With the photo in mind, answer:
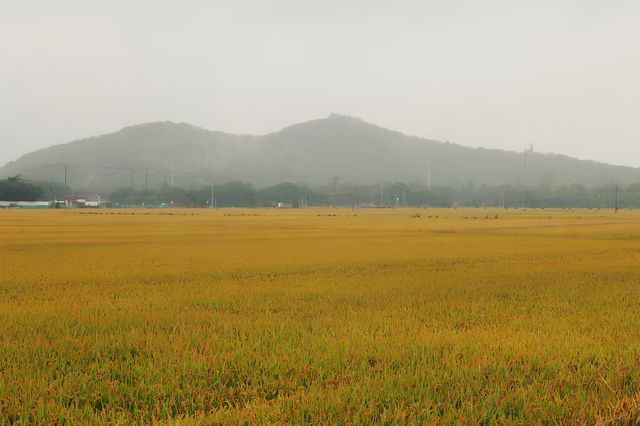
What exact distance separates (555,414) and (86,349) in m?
5.22

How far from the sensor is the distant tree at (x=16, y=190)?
16450cm

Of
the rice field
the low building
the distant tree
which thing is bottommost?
the rice field

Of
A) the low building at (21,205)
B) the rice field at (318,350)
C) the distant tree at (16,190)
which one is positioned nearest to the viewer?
the rice field at (318,350)

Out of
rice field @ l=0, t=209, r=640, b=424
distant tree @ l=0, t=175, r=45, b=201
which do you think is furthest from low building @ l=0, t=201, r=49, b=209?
rice field @ l=0, t=209, r=640, b=424

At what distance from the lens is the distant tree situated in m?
A: 164

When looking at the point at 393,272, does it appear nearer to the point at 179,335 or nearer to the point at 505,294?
the point at 505,294

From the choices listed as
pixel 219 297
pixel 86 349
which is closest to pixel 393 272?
pixel 219 297

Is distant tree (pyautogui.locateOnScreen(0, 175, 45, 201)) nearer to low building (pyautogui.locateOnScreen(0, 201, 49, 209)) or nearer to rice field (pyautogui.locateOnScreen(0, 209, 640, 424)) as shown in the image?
low building (pyautogui.locateOnScreen(0, 201, 49, 209))

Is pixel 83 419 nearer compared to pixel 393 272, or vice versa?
pixel 83 419

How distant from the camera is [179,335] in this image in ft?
22.6

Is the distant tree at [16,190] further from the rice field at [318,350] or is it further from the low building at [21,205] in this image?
the rice field at [318,350]

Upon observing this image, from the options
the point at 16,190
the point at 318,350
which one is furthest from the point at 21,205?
the point at 318,350

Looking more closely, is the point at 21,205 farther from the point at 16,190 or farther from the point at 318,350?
the point at 318,350

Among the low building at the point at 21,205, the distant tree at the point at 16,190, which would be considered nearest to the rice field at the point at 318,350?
the low building at the point at 21,205
